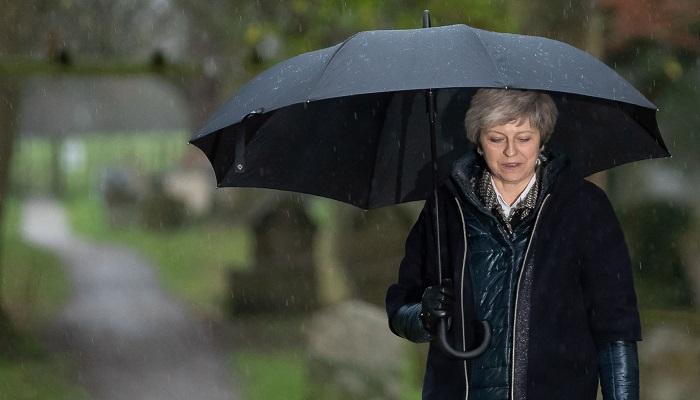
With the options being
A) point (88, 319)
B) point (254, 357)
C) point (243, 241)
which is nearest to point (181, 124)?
point (243, 241)

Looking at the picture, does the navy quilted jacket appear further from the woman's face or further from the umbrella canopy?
the umbrella canopy

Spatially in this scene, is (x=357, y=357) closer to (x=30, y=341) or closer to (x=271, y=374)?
(x=271, y=374)

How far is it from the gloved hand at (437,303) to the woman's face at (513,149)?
347 millimetres

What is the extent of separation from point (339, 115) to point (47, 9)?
11554mm

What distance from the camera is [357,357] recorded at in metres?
8.72

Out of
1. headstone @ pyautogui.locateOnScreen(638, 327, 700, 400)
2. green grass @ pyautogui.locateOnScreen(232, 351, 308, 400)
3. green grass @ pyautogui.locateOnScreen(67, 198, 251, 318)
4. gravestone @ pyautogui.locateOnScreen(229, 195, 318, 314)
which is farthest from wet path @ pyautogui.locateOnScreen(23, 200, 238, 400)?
headstone @ pyautogui.locateOnScreen(638, 327, 700, 400)

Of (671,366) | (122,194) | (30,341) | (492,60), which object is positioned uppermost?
(122,194)

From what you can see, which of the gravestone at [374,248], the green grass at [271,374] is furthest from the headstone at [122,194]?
the green grass at [271,374]

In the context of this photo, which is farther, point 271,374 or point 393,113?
point 271,374

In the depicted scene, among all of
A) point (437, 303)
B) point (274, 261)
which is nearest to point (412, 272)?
point (437, 303)

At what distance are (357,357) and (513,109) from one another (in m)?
5.57

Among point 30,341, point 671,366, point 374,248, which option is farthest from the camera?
point 374,248

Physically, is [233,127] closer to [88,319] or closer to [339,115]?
[339,115]

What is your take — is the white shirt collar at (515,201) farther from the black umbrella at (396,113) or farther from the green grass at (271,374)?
the green grass at (271,374)
